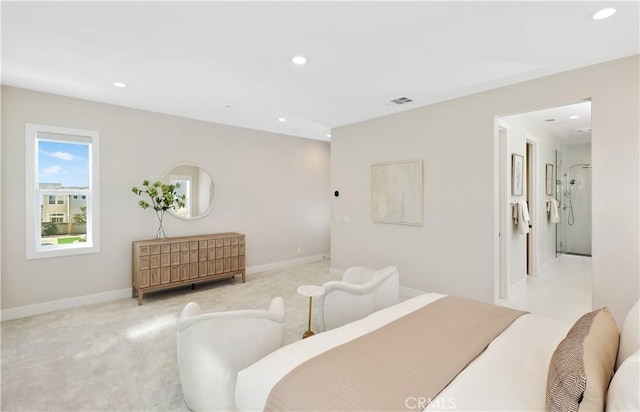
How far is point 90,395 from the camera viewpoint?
2.17 metres

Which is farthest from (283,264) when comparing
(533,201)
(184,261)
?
(533,201)

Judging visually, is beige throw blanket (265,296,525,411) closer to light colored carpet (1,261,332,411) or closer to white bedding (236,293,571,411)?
white bedding (236,293,571,411)

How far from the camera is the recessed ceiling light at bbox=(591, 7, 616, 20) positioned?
1.99 metres

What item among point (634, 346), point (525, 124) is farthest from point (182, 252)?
point (525, 124)

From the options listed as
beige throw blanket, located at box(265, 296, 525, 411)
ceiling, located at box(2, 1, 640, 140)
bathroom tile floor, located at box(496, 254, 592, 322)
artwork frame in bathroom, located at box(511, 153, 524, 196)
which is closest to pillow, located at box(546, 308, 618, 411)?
beige throw blanket, located at box(265, 296, 525, 411)

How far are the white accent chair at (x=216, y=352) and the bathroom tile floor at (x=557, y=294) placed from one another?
3.11 meters

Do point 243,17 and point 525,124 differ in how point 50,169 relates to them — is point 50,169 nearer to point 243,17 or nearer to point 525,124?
point 243,17

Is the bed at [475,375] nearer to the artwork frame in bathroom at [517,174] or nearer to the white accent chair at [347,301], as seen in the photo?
the white accent chair at [347,301]

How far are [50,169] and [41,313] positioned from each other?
69.4 inches

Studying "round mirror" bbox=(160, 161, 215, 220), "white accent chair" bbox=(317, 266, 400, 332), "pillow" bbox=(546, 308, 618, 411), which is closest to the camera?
"pillow" bbox=(546, 308, 618, 411)

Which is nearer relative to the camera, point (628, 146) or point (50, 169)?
point (628, 146)

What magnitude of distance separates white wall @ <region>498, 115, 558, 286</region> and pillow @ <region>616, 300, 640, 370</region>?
2737mm

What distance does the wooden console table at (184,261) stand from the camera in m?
4.04

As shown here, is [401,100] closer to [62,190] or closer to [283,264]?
[283,264]
